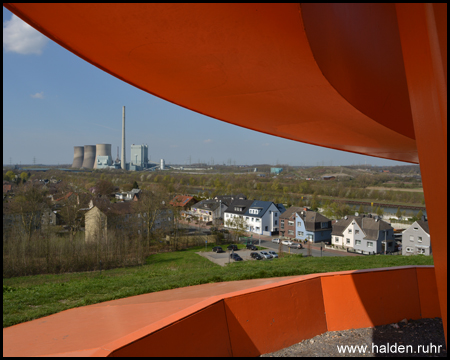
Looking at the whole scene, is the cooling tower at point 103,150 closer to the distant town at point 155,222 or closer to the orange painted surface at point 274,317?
the distant town at point 155,222

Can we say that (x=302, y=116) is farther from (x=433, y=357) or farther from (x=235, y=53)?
(x=433, y=357)

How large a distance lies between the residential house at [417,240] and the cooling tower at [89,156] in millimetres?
86608

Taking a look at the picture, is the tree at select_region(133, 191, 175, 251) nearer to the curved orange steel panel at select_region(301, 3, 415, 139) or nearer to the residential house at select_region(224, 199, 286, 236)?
the residential house at select_region(224, 199, 286, 236)

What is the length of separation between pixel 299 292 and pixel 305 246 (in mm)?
27008

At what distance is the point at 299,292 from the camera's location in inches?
147

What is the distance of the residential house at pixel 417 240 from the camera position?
24859mm

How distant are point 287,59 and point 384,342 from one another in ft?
10.5

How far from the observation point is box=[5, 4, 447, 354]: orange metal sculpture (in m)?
1.84

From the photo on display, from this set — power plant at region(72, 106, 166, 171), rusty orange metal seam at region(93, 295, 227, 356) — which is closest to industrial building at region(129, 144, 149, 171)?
power plant at region(72, 106, 166, 171)

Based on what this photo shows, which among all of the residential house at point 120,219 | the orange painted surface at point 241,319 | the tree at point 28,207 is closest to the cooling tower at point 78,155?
the residential house at point 120,219

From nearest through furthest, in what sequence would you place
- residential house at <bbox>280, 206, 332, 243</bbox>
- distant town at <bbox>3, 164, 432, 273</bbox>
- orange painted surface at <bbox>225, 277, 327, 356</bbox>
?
orange painted surface at <bbox>225, 277, 327, 356</bbox> → distant town at <bbox>3, 164, 432, 273</bbox> → residential house at <bbox>280, 206, 332, 243</bbox>

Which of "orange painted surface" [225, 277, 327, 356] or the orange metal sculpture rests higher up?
the orange metal sculpture

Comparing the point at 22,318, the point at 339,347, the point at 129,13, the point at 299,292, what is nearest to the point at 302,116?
the point at 299,292

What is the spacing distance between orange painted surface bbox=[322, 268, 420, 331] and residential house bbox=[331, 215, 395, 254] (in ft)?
82.9
